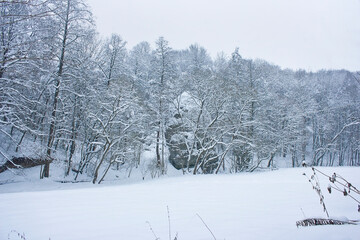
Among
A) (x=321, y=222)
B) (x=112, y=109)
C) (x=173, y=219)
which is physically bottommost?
(x=173, y=219)

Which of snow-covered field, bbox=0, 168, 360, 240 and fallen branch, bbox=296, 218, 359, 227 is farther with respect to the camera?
snow-covered field, bbox=0, 168, 360, 240

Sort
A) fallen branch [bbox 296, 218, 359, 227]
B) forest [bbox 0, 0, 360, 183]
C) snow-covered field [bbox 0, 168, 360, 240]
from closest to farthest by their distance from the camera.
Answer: fallen branch [bbox 296, 218, 359, 227]
snow-covered field [bbox 0, 168, 360, 240]
forest [bbox 0, 0, 360, 183]

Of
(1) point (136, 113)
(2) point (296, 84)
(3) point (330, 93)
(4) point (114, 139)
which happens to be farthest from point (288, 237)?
(3) point (330, 93)

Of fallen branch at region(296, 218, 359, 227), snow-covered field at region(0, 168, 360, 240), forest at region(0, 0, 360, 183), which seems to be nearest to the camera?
fallen branch at region(296, 218, 359, 227)

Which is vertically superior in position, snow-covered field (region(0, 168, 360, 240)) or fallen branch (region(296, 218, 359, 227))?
fallen branch (region(296, 218, 359, 227))

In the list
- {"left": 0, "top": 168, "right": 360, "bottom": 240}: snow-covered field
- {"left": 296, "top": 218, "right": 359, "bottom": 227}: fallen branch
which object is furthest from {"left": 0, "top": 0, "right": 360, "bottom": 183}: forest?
{"left": 296, "top": 218, "right": 359, "bottom": 227}: fallen branch

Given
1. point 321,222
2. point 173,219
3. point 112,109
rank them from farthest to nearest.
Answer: point 112,109 < point 173,219 < point 321,222

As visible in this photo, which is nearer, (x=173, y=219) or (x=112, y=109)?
(x=173, y=219)

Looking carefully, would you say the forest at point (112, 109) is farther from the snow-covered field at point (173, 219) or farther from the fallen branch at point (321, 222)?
the fallen branch at point (321, 222)

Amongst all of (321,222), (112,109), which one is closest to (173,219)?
(321,222)

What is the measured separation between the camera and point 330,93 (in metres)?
35.5

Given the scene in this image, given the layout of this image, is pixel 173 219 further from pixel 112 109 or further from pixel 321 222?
pixel 112 109

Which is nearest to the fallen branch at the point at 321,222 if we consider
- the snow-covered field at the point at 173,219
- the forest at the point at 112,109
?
the snow-covered field at the point at 173,219

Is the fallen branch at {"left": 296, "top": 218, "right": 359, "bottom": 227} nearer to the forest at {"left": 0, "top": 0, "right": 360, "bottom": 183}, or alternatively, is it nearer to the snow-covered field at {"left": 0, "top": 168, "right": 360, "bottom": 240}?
the snow-covered field at {"left": 0, "top": 168, "right": 360, "bottom": 240}
